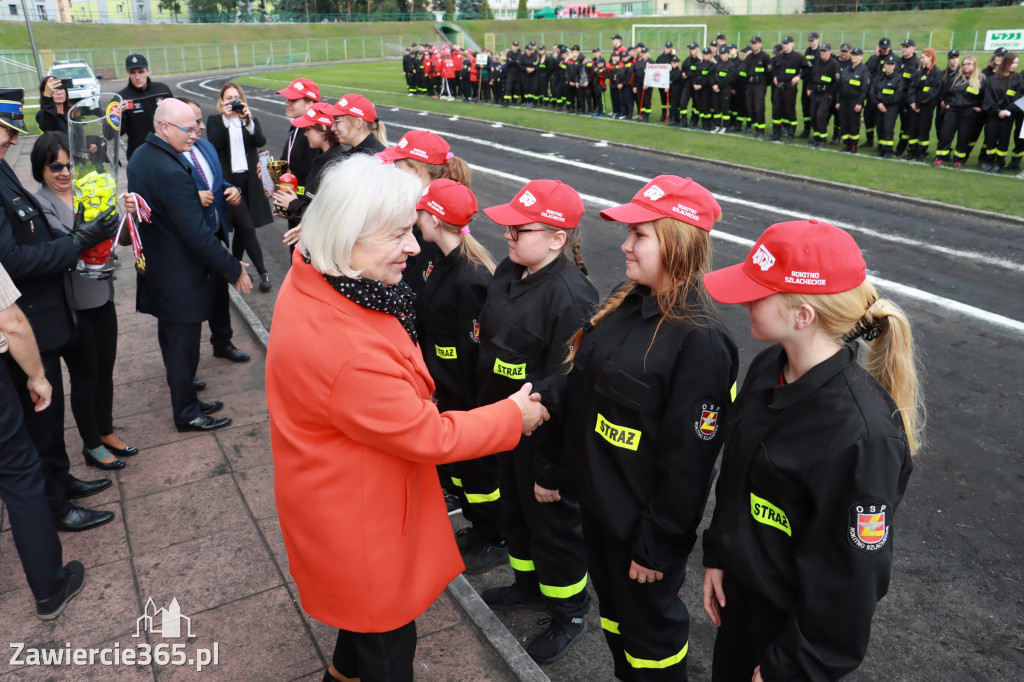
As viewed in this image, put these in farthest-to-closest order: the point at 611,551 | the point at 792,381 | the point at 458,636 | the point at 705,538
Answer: the point at 458,636, the point at 611,551, the point at 705,538, the point at 792,381

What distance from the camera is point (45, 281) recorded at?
14.2 feet

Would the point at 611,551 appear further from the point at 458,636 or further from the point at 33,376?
the point at 33,376

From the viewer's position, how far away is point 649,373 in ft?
9.28

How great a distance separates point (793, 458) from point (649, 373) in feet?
2.34

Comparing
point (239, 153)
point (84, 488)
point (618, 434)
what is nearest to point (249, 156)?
point (239, 153)

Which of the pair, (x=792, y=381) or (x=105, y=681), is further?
(x=105, y=681)

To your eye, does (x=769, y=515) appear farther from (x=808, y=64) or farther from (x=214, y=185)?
(x=808, y=64)

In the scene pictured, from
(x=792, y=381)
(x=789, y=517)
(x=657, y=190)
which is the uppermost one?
(x=657, y=190)

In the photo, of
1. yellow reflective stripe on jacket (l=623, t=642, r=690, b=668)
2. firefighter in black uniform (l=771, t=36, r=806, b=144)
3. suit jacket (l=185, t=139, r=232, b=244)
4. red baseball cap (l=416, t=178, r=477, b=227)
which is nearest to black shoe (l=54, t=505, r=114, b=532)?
suit jacket (l=185, t=139, r=232, b=244)

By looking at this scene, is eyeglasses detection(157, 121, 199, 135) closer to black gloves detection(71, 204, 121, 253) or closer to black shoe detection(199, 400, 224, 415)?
black gloves detection(71, 204, 121, 253)

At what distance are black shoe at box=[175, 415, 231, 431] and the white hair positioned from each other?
12.7 feet

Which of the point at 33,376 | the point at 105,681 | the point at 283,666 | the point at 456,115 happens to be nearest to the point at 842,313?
the point at 283,666

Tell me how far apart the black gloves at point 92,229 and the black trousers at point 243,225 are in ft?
12.1

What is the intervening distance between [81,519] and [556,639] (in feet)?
9.85
